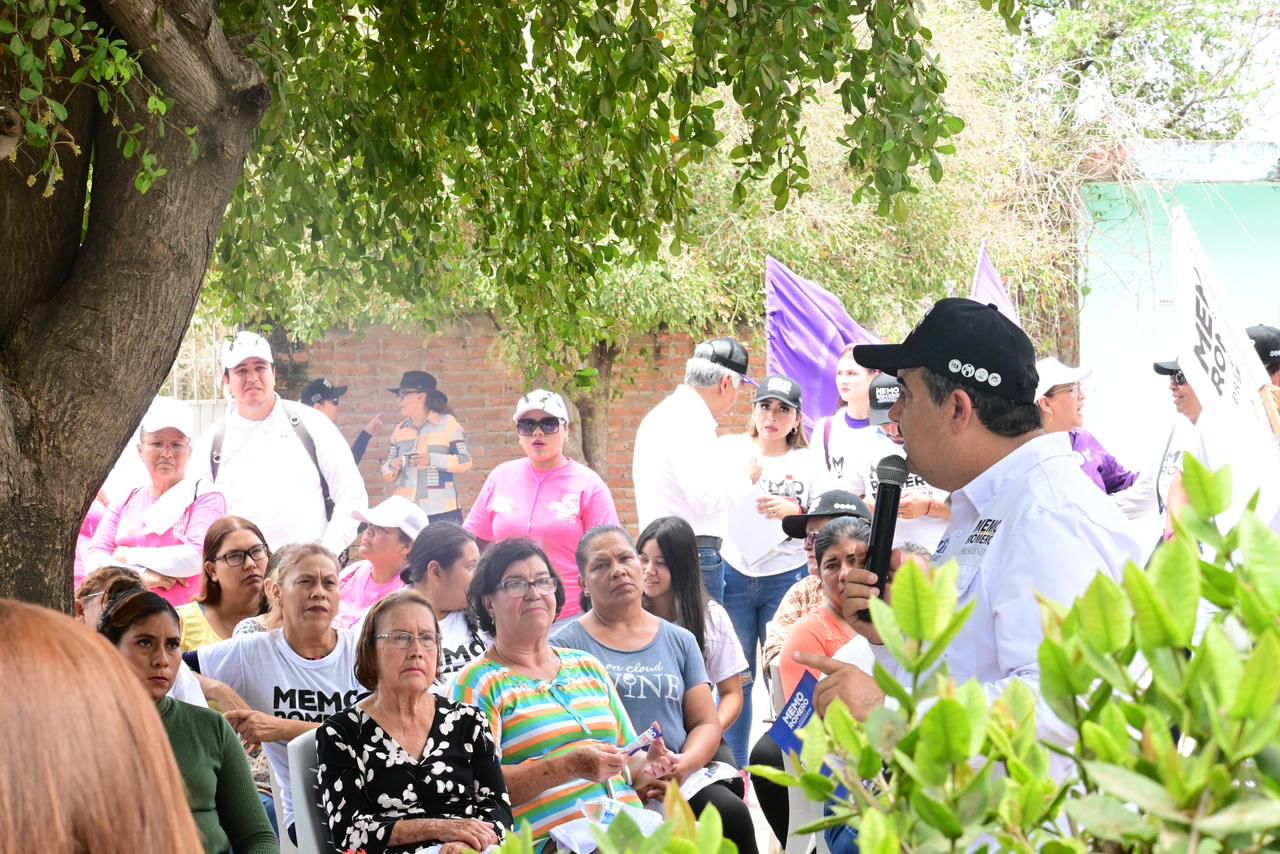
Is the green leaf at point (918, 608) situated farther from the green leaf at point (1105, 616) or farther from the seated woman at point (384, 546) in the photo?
the seated woman at point (384, 546)

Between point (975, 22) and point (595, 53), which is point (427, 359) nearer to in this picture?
point (975, 22)

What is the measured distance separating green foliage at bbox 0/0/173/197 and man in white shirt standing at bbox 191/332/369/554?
12.4 feet

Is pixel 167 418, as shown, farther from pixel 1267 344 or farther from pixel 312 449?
pixel 1267 344

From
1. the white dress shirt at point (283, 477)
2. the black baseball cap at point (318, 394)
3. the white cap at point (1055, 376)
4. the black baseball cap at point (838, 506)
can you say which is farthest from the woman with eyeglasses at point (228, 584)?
the white cap at point (1055, 376)

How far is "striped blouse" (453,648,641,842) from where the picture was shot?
15.2 feet

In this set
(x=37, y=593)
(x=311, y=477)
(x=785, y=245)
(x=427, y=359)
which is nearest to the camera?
(x=37, y=593)

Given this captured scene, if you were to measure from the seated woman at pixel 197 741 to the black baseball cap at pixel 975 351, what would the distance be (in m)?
2.32

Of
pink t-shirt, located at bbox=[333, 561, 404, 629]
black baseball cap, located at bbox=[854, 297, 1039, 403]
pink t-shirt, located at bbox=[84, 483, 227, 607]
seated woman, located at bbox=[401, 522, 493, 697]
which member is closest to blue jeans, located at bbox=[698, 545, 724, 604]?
seated woman, located at bbox=[401, 522, 493, 697]

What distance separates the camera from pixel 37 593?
3.10 m

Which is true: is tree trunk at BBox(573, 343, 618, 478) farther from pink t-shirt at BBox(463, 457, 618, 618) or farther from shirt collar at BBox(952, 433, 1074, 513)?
shirt collar at BBox(952, 433, 1074, 513)

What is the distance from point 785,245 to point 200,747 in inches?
371

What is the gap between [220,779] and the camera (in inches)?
164

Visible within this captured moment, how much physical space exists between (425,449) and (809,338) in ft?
8.90

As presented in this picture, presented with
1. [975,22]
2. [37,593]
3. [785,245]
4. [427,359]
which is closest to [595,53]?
[37,593]
